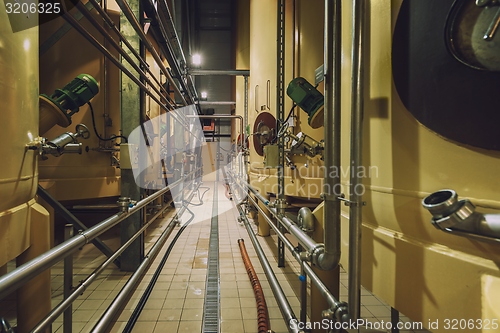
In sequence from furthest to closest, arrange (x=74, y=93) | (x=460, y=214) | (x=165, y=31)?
(x=165, y=31) → (x=74, y=93) → (x=460, y=214)

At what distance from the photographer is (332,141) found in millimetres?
944

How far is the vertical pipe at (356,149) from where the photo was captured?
0.81 m

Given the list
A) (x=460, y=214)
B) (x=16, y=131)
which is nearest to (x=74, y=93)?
(x=16, y=131)

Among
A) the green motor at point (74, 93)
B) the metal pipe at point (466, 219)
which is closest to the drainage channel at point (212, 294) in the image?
the metal pipe at point (466, 219)

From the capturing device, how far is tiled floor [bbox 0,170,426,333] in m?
1.62

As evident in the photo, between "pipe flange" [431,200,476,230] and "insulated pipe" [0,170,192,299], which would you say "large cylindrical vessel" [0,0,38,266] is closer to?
"insulated pipe" [0,170,192,299]

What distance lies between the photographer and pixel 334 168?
93cm

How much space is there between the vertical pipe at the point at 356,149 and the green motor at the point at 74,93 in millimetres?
2038

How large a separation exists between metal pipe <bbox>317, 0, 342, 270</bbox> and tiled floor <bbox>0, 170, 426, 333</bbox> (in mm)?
991

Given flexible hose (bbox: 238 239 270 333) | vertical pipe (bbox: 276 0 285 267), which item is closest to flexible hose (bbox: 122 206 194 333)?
flexible hose (bbox: 238 239 270 333)

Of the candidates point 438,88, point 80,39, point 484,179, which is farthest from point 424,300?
point 80,39

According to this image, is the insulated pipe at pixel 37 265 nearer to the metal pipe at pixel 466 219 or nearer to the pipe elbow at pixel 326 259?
the pipe elbow at pixel 326 259

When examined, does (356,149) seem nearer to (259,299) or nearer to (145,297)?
(259,299)

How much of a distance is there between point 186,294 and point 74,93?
183 centimetres
